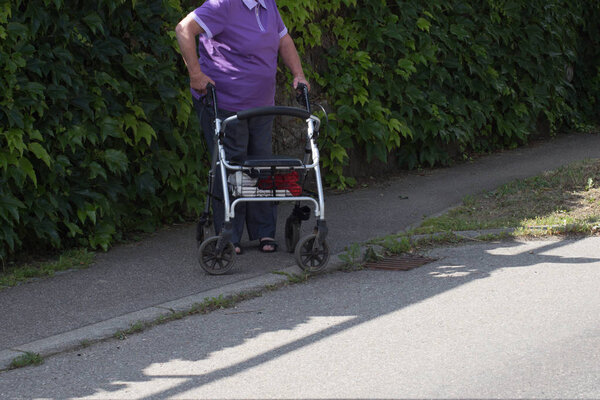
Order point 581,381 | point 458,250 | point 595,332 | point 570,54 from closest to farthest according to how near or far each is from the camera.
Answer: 1. point 581,381
2. point 595,332
3. point 458,250
4. point 570,54

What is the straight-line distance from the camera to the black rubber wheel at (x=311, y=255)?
6066mm

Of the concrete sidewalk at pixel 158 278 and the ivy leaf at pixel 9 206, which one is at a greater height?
the ivy leaf at pixel 9 206

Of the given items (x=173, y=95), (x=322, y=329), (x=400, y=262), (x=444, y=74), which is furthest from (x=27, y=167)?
(x=444, y=74)

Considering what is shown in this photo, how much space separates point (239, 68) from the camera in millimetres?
6477

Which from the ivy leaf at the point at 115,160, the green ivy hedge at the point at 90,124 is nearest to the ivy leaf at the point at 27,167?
the green ivy hedge at the point at 90,124

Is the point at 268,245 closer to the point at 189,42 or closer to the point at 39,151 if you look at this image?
the point at 189,42

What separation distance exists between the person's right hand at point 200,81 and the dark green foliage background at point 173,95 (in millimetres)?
778

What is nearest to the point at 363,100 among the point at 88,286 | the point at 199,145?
→ the point at 199,145

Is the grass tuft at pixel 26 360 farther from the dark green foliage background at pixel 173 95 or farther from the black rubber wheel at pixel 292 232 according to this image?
the black rubber wheel at pixel 292 232

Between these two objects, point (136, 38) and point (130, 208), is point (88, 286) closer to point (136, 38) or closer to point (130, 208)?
point (130, 208)

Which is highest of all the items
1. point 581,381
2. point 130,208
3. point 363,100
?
point 363,100

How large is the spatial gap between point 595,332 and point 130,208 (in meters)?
3.91

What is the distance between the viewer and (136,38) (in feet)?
23.4

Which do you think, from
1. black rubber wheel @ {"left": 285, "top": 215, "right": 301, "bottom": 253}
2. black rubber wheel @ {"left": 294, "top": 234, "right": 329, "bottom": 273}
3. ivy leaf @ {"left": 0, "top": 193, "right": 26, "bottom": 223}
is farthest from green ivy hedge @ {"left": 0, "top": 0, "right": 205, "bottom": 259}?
black rubber wheel @ {"left": 294, "top": 234, "right": 329, "bottom": 273}
